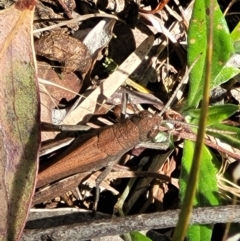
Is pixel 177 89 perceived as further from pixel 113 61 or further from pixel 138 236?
pixel 138 236

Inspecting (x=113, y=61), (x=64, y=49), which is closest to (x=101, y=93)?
(x=113, y=61)

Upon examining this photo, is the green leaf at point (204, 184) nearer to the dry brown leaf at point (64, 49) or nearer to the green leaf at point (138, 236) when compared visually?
the green leaf at point (138, 236)

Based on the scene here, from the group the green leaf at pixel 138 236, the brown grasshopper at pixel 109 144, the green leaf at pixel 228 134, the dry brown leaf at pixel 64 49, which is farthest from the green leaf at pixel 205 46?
the green leaf at pixel 138 236

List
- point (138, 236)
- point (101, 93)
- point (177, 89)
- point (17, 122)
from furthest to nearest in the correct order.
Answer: point (101, 93)
point (177, 89)
point (138, 236)
point (17, 122)

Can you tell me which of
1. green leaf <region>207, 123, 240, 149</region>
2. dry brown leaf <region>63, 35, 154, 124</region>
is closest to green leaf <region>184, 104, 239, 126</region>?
green leaf <region>207, 123, 240, 149</region>

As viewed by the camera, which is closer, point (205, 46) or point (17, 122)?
point (17, 122)

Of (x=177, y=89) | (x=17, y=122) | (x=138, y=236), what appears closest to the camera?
(x=17, y=122)
